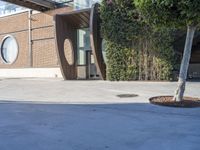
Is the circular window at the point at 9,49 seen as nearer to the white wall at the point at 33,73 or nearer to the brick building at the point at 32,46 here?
the brick building at the point at 32,46

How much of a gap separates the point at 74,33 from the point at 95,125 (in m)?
18.0

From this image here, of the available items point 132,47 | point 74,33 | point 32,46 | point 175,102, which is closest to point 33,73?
point 32,46

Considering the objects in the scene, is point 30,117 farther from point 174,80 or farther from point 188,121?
point 174,80

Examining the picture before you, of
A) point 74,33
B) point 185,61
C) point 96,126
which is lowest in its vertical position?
point 96,126

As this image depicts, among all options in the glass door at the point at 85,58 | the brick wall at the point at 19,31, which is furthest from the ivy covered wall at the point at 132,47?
the brick wall at the point at 19,31

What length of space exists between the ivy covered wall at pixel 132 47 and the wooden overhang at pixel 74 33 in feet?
1.90

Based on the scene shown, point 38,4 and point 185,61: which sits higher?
point 38,4

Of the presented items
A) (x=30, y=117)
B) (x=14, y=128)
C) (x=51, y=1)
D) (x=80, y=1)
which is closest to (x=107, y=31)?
(x=80, y=1)

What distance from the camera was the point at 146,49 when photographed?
20.1 meters

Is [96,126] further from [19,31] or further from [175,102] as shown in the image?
[19,31]

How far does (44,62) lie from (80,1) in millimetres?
7203

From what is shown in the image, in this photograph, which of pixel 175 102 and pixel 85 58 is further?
pixel 85 58

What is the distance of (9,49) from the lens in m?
34.1

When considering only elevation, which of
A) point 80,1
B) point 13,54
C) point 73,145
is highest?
point 80,1
